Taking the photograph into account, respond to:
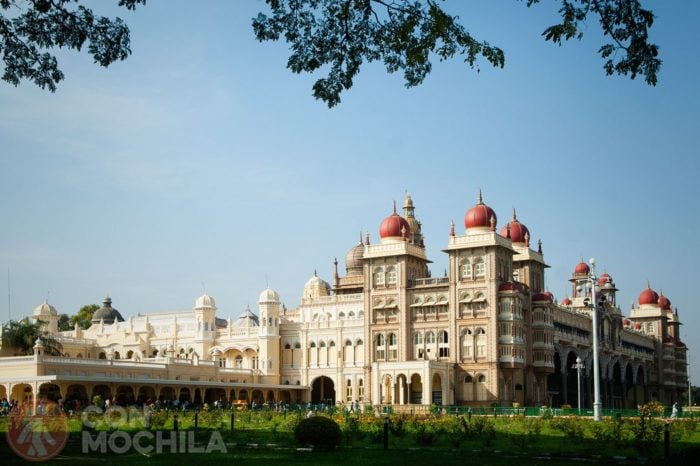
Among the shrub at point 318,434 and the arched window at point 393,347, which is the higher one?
the arched window at point 393,347

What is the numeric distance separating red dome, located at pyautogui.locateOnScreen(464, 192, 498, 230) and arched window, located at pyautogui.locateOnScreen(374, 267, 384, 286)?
8.26 metres

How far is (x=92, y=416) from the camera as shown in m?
35.8

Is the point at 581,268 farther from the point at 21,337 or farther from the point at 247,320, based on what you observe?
the point at 21,337

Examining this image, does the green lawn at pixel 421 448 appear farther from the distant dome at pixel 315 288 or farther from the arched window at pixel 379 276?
the distant dome at pixel 315 288

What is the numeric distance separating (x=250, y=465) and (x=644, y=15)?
1239cm

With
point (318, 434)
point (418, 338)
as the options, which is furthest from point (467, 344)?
point (318, 434)

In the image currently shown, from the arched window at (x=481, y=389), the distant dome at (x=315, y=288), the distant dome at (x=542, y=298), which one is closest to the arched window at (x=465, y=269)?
the distant dome at (x=542, y=298)

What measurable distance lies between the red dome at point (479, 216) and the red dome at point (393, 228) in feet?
20.1

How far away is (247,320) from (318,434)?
217 feet

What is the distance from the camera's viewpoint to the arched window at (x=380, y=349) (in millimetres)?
72312

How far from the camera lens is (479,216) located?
69438mm

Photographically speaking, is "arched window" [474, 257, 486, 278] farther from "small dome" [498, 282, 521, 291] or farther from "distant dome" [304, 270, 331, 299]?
"distant dome" [304, 270, 331, 299]

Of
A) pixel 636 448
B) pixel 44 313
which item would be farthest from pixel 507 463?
pixel 44 313

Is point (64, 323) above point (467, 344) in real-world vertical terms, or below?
above
